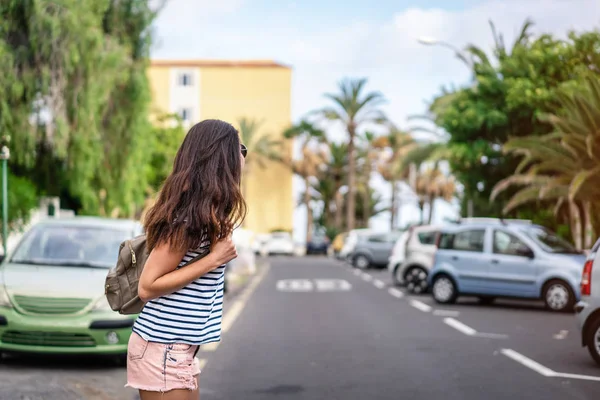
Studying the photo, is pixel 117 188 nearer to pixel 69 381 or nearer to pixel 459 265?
pixel 459 265

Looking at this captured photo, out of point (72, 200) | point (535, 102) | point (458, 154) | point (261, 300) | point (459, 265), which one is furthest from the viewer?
point (72, 200)

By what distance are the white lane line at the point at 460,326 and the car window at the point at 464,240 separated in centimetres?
332

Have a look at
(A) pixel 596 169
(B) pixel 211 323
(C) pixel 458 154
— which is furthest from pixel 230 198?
(C) pixel 458 154

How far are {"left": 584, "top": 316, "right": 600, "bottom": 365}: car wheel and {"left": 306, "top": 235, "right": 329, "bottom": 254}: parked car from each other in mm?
55429

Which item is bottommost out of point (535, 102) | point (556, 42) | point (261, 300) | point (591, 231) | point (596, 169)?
point (261, 300)

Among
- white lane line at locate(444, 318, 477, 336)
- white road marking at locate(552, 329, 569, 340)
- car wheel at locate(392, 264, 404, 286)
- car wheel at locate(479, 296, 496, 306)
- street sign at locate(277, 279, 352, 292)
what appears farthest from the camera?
street sign at locate(277, 279, 352, 292)

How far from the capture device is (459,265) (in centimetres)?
1888

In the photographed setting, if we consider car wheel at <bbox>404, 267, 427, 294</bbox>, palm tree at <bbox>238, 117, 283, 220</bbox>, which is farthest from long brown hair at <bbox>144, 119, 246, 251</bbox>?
palm tree at <bbox>238, 117, 283, 220</bbox>

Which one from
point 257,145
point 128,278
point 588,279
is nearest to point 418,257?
point 588,279

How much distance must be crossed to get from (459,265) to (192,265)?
16.2 metres

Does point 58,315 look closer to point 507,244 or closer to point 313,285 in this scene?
point 507,244

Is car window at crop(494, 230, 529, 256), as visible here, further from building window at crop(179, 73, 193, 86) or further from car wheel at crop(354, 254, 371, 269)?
building window at crop(179, 73, 193, 86)

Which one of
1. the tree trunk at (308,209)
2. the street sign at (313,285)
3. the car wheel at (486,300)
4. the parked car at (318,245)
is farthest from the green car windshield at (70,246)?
the tree trunk at (308,209)

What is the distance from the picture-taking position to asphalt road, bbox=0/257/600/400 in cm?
820
